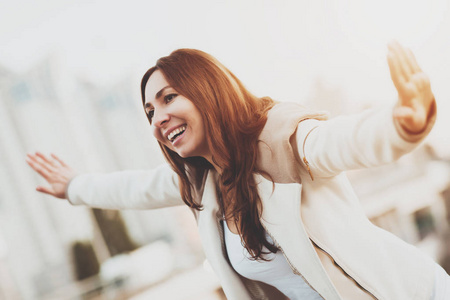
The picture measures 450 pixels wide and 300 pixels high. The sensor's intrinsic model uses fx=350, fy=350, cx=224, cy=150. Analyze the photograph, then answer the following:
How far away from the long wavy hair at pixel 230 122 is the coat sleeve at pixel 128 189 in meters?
0.27

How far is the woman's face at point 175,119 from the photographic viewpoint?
0.72 m

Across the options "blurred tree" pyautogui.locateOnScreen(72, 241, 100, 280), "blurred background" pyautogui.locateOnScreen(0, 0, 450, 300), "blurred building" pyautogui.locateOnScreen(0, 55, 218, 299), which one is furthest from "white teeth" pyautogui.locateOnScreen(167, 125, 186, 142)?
"blurred tree" pyautogui.locateOnScreen(72, 241, 100, 280)

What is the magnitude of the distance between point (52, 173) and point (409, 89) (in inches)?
42.7

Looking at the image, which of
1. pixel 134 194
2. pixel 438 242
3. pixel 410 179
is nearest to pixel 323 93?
pixel 438 242

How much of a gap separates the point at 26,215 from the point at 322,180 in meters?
5.67

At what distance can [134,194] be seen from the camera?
3.34 feet

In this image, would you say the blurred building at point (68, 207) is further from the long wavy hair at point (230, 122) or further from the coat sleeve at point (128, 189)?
the long wavy hair at point (230, 122)

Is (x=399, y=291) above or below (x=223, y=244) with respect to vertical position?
below

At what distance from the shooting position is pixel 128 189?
3.40 ft

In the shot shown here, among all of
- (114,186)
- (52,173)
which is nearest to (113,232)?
(52,173)

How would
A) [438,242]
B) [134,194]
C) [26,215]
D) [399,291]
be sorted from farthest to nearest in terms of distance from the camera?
[26,215] < [438,242] < [134,194] < [399,291]

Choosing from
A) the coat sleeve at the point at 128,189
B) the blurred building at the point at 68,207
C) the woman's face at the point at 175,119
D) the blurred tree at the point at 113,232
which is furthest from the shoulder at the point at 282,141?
the blurred tree at the point at 113,232

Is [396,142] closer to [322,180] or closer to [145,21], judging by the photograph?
[322,180]

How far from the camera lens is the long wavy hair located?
2.33 feet
